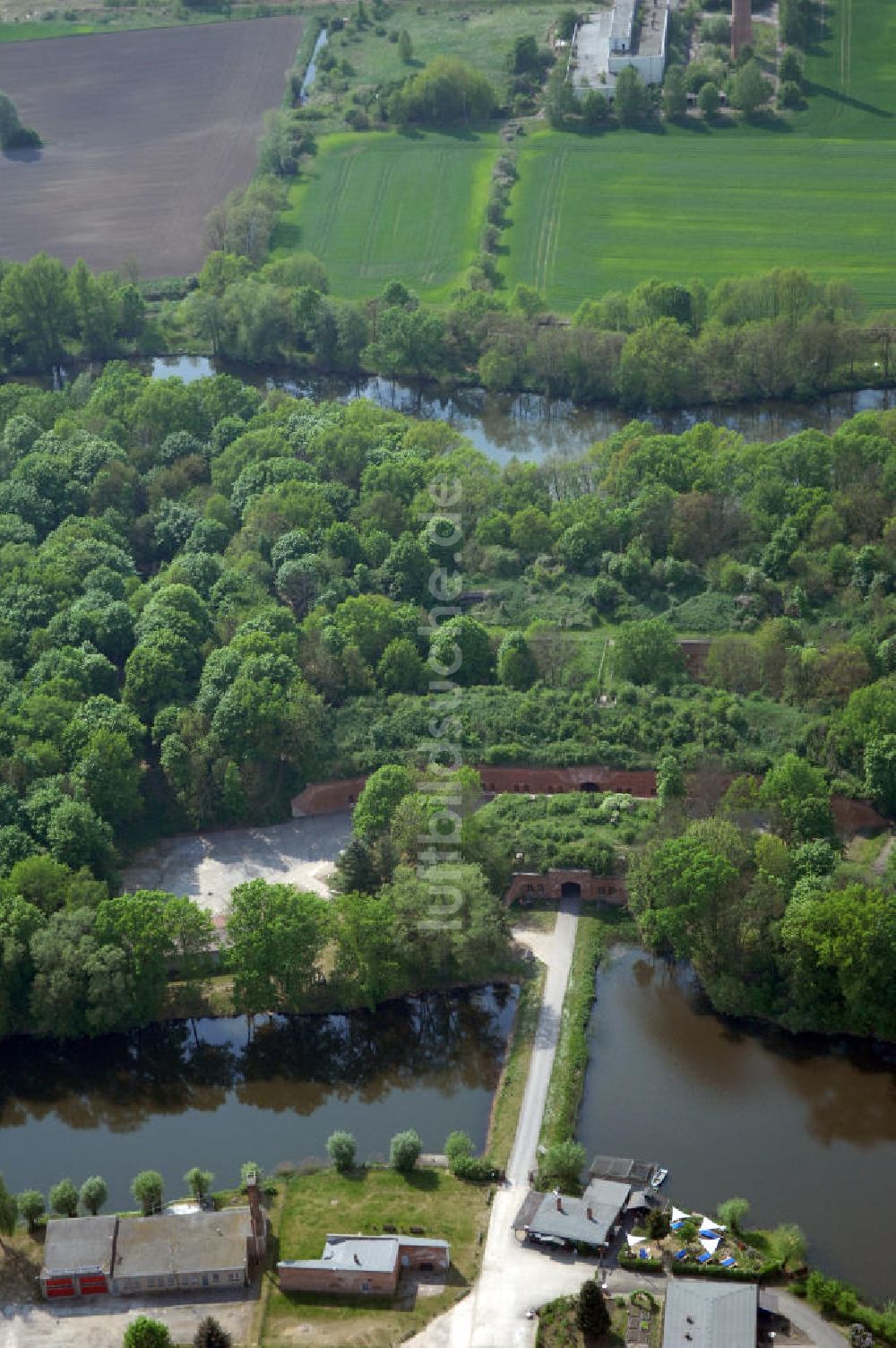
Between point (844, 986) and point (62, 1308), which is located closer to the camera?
point (62, 1308)

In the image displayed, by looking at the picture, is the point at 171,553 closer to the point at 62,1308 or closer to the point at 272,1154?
the point at 272,1154

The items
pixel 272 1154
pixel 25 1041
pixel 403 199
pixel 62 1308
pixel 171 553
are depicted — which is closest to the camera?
pixel 62 1308

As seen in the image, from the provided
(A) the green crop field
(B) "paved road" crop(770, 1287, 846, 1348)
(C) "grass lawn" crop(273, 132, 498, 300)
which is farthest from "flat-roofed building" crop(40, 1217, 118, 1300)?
(C) "grass lawn" crop(273, 132, 498, 300)

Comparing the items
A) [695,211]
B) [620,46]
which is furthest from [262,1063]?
[620,46]

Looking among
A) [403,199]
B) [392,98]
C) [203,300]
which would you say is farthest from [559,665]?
[392,98]

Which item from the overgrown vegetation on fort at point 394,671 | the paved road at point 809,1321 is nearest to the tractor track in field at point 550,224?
the overgrown vegetation on fort at point 394,671

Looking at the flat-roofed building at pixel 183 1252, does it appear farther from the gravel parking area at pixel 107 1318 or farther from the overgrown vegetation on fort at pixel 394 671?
the overgrown vegetation on fort at pixel 394 671
